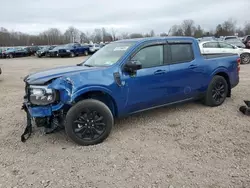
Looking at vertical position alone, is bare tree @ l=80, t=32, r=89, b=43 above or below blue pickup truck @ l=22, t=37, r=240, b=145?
above

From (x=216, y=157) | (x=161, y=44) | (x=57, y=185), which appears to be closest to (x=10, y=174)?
(x=57, y=185)

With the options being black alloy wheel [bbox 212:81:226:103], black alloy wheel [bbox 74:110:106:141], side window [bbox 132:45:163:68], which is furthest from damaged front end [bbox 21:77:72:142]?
black alloy wheel [bbox 212:81:226:103]

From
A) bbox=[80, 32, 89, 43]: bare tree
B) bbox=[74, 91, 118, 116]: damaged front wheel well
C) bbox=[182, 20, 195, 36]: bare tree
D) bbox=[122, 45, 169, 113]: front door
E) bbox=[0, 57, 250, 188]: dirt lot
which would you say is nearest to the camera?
bbox=[0, 57, 250, 188]: dirt lot

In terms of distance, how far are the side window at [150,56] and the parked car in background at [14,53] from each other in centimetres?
3630

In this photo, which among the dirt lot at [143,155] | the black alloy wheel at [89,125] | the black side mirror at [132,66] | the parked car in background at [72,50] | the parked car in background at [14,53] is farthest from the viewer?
the parked car in background at [14,53]

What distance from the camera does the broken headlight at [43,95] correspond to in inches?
152

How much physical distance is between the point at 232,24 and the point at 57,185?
8062cm

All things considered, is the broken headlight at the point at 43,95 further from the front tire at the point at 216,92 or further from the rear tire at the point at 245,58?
the rear tire at the point at 245,58

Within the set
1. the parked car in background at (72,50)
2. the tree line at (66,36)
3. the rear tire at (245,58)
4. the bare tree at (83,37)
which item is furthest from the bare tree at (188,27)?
the rear tire at (245,58)

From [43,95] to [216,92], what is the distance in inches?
154

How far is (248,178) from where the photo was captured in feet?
10.1

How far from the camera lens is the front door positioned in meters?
4.49

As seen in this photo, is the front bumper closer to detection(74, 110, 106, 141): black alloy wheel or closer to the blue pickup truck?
the blue pickup truck

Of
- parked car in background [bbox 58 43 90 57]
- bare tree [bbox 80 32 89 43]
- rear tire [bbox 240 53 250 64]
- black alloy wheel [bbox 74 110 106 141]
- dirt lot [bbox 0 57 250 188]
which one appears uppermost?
bare tree [bbox 80 32 89 43]
